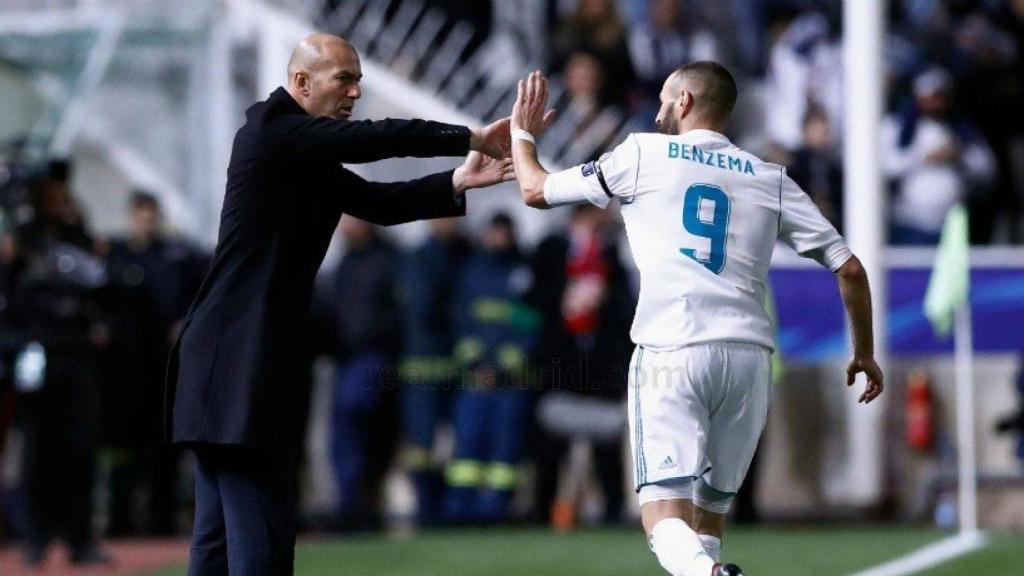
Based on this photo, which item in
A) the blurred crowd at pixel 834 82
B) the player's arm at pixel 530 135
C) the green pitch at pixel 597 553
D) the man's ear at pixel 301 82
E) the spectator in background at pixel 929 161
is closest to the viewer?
the man's ear at pixel 301 82

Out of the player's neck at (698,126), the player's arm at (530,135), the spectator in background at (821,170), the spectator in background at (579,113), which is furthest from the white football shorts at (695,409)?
the spectator in background at (579,113)

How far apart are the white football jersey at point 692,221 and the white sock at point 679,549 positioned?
0.61 m

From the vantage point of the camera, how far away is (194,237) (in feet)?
54.6

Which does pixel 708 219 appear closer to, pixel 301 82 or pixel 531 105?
pixel 531 105

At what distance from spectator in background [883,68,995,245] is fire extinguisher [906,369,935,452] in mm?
1444

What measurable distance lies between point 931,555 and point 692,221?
553 cm

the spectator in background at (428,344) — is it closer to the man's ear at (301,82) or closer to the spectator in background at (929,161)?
the spectator in background at (929,161)

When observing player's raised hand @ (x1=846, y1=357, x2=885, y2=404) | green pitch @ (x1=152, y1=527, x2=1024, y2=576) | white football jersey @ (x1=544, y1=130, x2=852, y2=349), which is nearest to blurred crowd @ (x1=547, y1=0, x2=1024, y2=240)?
green pitch @ (x1=152, y1=527, x2=1024, y2=576)

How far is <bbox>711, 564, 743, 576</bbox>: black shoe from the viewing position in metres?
6.45

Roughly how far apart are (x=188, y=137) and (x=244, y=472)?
10913 mm

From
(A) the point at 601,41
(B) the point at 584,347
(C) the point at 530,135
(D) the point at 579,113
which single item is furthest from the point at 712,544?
(A) the point at 601,41

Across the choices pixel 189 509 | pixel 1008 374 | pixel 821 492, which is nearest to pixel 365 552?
pixel 189 509

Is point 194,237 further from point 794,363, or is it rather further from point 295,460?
point 295,460

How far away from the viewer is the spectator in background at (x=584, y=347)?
14609 mm
